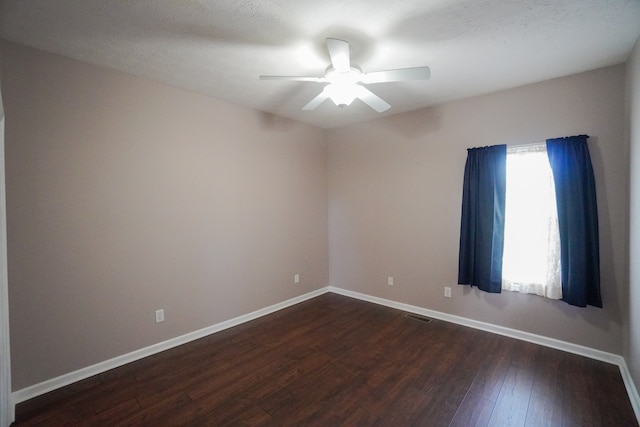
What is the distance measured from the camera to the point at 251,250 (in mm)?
3537

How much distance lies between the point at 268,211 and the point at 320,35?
2273 mm

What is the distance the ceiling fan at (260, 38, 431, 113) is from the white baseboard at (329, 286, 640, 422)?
2647 mm

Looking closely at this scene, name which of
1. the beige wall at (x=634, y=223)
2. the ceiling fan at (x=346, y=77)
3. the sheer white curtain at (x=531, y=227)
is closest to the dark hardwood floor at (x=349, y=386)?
the beige wall at (x=634, y=223)

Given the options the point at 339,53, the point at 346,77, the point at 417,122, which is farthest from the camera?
the point at 417,122

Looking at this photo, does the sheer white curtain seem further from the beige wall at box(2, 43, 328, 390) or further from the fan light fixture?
the beige wall at box(2, 43, 328, 390)

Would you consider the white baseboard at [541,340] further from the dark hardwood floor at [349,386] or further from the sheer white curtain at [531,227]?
the sheer white curtain at [531,227]

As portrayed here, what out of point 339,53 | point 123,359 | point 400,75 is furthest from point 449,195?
point 123,359

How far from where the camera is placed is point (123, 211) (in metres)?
2.52

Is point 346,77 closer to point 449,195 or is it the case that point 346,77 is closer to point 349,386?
point 449,195

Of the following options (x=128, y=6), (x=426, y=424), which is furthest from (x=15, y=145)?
(x=426, y=424)

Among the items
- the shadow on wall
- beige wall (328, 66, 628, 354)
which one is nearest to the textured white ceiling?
beige wall (328, 66, 628, 354)

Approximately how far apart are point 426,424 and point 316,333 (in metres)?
1.50

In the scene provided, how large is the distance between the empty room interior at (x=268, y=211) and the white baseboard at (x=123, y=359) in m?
0.02

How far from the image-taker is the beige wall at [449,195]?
2459 millimetres
